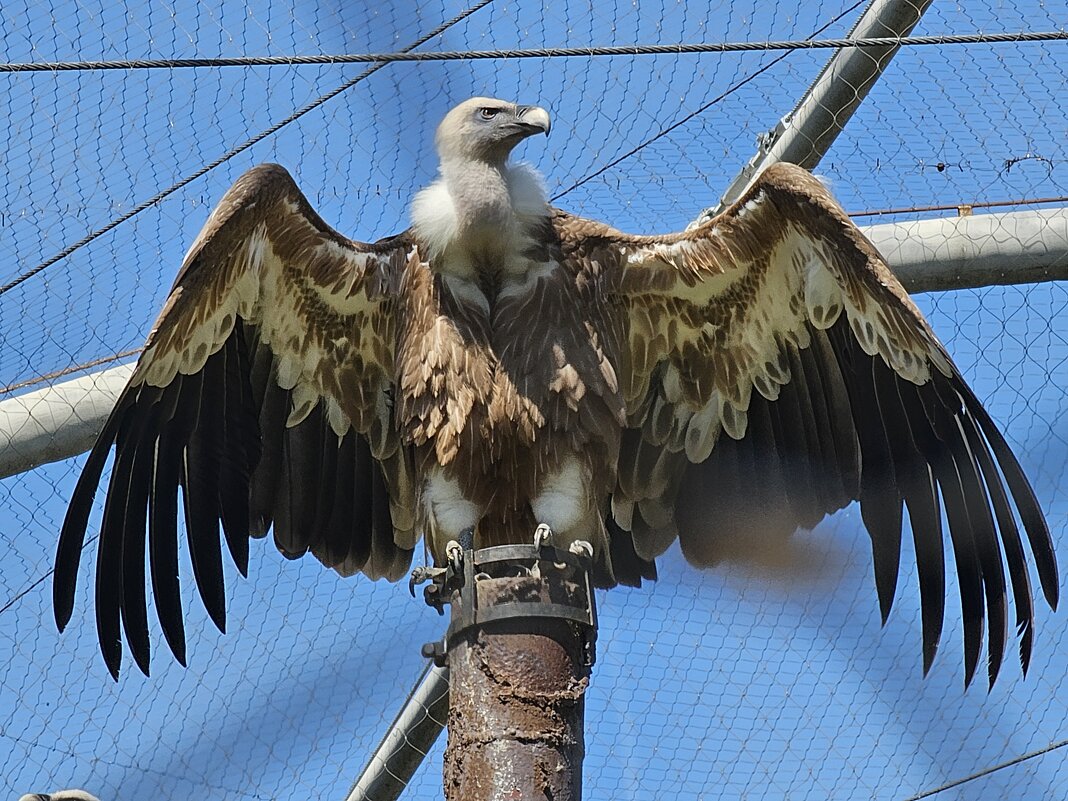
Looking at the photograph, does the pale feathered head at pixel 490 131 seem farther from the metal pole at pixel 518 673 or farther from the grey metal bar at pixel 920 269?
the metal pole at pixel 518 673

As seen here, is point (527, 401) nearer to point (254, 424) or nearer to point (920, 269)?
point (254, 424)

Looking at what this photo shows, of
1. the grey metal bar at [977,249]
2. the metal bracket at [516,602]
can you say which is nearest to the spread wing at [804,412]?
the grey metal bar at [977,249]

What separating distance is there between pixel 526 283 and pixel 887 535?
132 cm

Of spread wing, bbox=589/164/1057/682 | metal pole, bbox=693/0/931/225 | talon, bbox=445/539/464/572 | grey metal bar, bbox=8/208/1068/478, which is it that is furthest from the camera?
metal pole, bbox=693/0/931/225

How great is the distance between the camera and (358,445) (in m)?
5.36

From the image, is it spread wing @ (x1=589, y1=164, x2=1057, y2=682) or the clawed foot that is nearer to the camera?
the clawed foot

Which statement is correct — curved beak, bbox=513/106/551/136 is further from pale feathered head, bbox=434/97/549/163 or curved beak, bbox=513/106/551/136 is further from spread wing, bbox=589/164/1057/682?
spread wing, bbox=589/164/1057/682

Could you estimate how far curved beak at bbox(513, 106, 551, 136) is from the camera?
16.6ft

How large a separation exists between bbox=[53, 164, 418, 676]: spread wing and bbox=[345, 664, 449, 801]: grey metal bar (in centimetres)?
40

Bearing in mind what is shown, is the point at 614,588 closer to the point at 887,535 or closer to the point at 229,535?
the point at 887,535

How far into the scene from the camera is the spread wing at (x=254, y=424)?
4.72 metres

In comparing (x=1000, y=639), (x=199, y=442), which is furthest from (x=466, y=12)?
(x=1000, y=639)

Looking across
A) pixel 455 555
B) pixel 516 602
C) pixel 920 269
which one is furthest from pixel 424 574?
pixel 920 269

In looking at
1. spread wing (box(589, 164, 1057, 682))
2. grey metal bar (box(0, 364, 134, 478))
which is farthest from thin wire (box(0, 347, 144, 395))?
spread wing (box(589, 164, 1057, 682))
